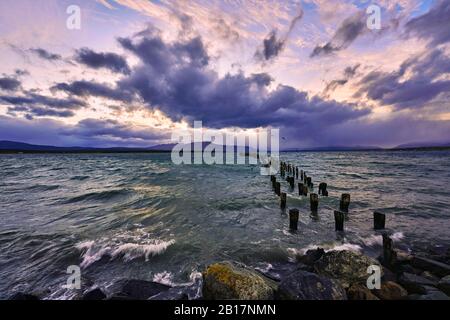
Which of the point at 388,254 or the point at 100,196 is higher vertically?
the point at 388,254

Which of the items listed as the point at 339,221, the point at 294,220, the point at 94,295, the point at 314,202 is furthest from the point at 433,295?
the point at 314,202

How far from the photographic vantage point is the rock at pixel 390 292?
5.17 meters

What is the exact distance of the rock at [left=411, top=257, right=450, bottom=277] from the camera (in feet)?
21.8

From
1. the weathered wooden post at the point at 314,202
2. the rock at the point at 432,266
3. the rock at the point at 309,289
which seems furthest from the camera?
the weathered wooden post at the point at 314,202

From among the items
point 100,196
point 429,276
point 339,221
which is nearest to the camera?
point 429,276

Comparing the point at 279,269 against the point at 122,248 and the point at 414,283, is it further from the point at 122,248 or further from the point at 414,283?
the point at 122,248

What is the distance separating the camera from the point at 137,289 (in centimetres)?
600

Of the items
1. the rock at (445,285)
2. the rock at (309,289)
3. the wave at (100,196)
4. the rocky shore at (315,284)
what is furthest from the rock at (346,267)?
the wave at (100,196)

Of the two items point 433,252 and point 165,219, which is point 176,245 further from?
point 433,252

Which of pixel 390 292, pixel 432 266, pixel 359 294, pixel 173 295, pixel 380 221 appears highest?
pixel 359 294

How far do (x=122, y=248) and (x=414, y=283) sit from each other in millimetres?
9847

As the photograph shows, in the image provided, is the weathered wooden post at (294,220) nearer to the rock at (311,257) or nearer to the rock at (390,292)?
the rock at (311,257)
